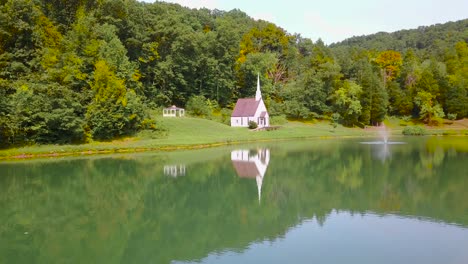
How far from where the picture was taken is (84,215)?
1741 cm

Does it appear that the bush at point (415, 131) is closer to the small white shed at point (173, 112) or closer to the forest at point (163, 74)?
the forest at point (163, 74)

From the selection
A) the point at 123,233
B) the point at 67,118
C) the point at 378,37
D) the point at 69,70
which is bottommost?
the point at 123,233

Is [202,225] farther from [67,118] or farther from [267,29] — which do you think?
[267,29]

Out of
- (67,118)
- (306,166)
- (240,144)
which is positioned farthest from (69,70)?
(306,166)

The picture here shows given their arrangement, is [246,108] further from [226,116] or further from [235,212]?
[235,212]

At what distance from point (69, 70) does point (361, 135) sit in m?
40.8

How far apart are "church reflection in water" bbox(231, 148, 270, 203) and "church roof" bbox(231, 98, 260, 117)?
19293 millimetres

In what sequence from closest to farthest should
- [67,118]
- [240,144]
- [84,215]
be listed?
1. [84,215]
2. [67,118]
3. [240,144]

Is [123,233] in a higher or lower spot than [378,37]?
lower

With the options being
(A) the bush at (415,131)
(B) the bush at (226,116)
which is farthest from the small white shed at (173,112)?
(A) the bush at (415,131)

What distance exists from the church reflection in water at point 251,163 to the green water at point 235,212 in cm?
21

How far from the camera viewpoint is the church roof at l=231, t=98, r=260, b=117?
6076 centimetres

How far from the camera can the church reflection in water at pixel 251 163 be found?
26.3m

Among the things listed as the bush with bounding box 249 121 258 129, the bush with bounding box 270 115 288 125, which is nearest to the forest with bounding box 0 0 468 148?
the bush with bounding box 270 115 288 125
